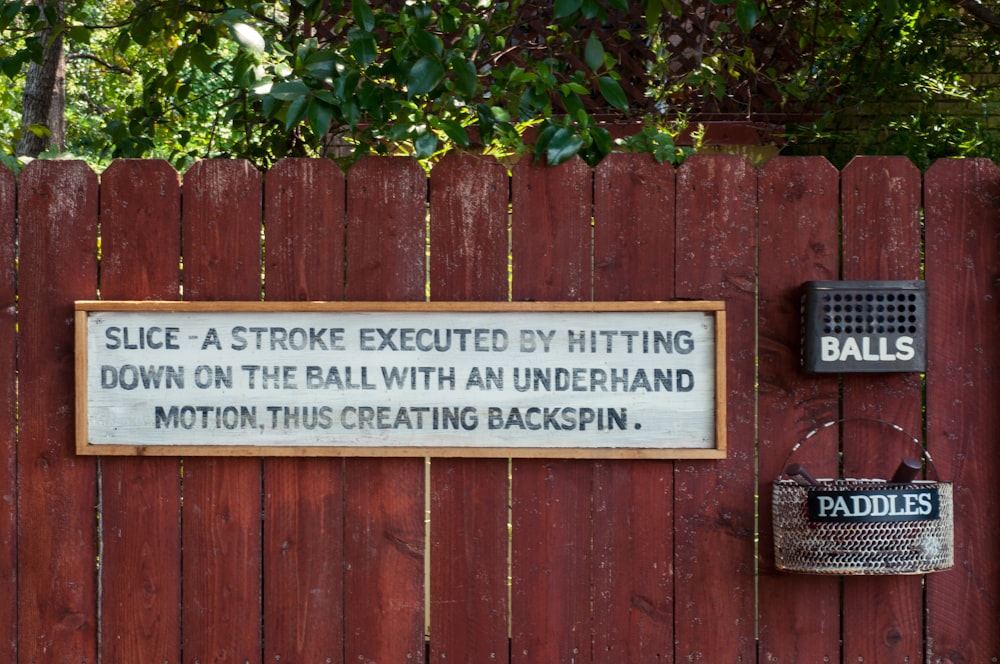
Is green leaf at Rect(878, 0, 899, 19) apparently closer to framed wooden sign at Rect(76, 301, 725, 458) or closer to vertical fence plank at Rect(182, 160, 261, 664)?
framed wooden sign at Rect(76, 301, 725, 458)

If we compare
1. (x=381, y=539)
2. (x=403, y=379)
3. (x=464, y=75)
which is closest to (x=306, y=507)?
(x=381, y=539)

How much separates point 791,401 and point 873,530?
1.45 feet

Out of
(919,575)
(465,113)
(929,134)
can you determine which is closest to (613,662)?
(919,575)

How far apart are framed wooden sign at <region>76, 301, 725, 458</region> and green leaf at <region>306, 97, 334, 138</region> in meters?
0.51

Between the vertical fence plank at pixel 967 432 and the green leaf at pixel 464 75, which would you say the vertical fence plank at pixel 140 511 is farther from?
the vertical fence plank at pixel 967 432

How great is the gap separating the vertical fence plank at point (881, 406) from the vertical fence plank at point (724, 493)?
0.96 feet

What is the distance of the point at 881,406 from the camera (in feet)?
10.1

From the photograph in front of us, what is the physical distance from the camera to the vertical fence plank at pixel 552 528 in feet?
10.1

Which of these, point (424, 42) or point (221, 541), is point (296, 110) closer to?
point (424, 42)

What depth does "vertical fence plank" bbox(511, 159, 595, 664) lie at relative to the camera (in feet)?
10.1

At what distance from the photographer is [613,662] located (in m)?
3.08

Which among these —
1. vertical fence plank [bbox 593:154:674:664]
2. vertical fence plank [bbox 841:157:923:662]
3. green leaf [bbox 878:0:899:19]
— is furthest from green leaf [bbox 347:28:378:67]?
green leaf [bbox 878:0:899:19]

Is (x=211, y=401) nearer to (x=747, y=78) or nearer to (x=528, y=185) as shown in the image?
(x=528, y=185)

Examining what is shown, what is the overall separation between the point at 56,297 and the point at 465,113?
1.38 metres
